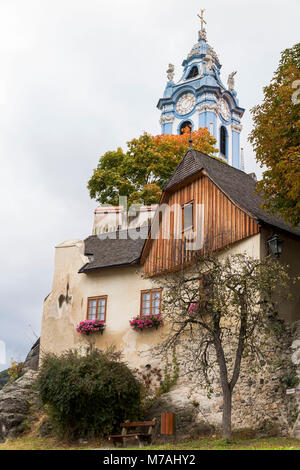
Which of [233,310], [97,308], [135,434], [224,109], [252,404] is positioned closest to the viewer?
[233,310]

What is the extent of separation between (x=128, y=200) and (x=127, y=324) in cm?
1209

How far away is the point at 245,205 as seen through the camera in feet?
62.4

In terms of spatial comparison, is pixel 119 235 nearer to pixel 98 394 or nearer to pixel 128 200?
pixel 128 200

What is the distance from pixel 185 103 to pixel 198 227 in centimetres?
3823

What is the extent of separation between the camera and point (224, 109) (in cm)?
5678

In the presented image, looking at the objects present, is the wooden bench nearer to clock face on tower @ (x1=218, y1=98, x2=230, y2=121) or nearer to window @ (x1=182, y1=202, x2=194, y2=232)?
window @ (x1=182, y1=202, x2=194, y2=232)

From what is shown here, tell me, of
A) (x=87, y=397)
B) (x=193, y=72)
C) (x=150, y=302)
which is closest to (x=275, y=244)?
(x=150, y=302)

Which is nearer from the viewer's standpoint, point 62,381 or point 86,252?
point 62,381

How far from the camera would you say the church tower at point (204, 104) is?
54125 mm

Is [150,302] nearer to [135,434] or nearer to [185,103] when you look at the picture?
[135,434]

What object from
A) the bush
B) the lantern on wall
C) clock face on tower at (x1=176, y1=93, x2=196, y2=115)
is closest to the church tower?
Result: clock face on tower at (x1=176, y1=93, x2=196, y2=115)

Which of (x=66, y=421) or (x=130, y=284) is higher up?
(x=130, y=284)

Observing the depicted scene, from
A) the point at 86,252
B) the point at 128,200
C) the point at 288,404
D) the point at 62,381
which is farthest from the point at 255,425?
the point at 128,200
